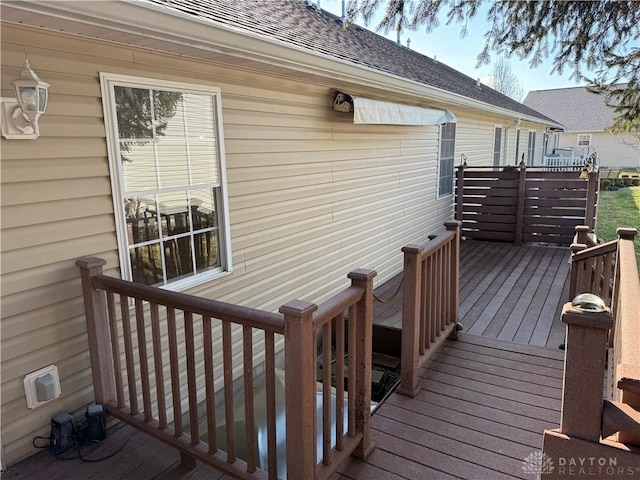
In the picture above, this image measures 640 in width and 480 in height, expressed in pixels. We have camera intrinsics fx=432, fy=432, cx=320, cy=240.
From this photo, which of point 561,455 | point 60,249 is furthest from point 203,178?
point 561,455

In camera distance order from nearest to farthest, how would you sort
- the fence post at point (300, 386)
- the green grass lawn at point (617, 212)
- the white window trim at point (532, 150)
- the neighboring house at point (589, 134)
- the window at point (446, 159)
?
1. the fence post at point (300, 386)
2. the window at point (446, 159)
3. the green grass lawn at point (617, 212)
4. the white window trim at point (532, 150)
5. the neighboring house at point (589, 134)

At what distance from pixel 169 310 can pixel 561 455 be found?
1831 mm

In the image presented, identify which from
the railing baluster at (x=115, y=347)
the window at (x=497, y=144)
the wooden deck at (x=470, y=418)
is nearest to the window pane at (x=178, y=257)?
the railing baluster at (x=115, y=347)

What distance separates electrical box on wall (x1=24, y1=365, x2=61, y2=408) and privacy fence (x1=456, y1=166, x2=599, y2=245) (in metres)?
7.59

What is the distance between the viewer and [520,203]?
797 centimetres

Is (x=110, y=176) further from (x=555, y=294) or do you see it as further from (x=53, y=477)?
(x=555, y=294)

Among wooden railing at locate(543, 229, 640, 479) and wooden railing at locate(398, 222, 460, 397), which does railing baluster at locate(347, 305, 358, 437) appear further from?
wooden railing at locate(543, 229, 640, 479)

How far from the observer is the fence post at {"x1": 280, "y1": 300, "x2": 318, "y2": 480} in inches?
70.1

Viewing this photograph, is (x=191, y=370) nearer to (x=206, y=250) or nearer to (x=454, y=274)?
(x=206, y=250)

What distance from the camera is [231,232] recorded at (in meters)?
3.52

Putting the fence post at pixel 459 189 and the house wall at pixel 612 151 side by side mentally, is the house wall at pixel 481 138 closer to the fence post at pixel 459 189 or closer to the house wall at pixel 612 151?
the fence post at pixel 459 189

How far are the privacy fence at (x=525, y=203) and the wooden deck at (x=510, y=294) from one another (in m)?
0.42

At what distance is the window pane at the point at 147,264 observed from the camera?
2.87 metres

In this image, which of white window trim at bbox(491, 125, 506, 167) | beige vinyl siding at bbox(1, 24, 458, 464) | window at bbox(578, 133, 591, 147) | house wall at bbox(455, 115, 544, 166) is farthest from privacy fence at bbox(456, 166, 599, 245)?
window at bbox(578, 133, 591, 147)
